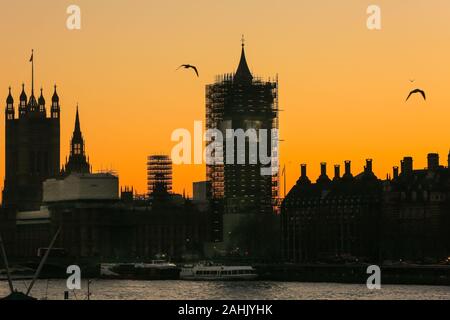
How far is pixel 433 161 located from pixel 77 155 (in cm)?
7972

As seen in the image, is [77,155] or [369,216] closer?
[369,216]

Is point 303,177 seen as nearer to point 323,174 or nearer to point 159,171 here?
point 323,174

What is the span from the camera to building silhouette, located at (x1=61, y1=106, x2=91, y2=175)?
18875cm

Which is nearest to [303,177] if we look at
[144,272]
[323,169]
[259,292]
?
[323,169]

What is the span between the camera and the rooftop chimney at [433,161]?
121062 millimetres

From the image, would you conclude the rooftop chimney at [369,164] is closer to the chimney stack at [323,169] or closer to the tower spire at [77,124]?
the chimney stack at [323,169]

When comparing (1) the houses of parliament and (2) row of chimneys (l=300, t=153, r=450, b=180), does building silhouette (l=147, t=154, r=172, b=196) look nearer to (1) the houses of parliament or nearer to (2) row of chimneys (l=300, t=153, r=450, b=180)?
(1) the houses of parliament

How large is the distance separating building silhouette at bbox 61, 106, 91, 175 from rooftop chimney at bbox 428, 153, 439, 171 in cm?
7316

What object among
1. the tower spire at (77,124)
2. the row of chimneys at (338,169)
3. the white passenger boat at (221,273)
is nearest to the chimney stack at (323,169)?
the row of chimneys at (338,169)

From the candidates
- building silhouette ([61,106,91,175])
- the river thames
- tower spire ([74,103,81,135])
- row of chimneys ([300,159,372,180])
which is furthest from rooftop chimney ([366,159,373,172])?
tower spire ([74,103,81,135])

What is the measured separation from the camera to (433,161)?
122 m

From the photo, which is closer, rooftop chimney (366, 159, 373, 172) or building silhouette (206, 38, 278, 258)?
rooftop chimney (366, 159, 373, 172)
